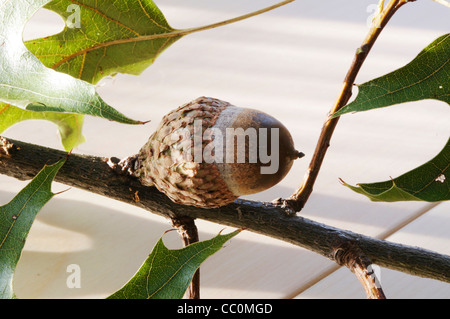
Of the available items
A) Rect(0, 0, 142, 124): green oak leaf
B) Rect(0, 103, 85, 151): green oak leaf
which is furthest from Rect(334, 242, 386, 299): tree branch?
Rect(0, 103, 85, 151): green oak leaf

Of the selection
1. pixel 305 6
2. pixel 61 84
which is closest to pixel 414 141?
pixel 305 6

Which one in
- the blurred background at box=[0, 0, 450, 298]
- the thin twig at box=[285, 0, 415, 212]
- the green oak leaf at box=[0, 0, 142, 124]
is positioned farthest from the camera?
the blurred background at box=[0, 0, 450, 298]

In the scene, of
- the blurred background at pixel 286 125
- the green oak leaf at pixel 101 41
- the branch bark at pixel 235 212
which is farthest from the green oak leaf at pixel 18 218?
the blurred background at pixel 286 125

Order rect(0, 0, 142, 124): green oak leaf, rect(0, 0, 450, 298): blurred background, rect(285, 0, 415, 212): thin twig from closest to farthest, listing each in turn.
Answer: rect(0, 0, 142, 124): green oak leaf, rect(285, 0, 415, 212): thin twig, rect(0, 0, 450, 298): blurred background

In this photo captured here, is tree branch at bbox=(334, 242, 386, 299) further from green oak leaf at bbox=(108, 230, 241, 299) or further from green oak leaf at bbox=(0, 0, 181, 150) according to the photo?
green oak leaf at bbox=(0, 0, 181, 150)

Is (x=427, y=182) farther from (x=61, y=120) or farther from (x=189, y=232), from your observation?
(x=61, y=120)

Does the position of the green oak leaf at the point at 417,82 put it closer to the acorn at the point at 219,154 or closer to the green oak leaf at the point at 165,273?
the acorn at the point at 219,154
